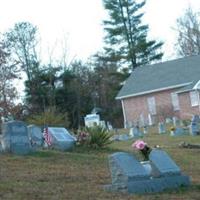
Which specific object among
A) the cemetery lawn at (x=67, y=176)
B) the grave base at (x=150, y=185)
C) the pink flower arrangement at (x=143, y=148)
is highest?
the pink flower arrangement at (x=143, y=148)

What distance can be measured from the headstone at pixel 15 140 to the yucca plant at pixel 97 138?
3.29m

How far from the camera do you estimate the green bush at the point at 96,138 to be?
22328 mm

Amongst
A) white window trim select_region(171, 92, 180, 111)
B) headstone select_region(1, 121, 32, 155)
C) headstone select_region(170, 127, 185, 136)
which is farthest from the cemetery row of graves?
white window trim select_region(171, 92, 180, 111)

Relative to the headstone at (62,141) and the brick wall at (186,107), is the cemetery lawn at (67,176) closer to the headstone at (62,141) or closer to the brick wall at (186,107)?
the headstone at (62,141)

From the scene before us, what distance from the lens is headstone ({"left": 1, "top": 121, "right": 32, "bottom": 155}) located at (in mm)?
19328

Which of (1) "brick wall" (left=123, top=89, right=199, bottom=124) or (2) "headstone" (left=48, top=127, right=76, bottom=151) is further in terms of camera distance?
(1) "brick wall" (left=123, top=89, right=199, bottom=124)

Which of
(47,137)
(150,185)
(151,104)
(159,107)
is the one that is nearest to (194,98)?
(159,107)

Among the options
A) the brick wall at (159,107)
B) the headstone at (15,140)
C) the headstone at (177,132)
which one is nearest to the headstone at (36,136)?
the headstone at (15,140)

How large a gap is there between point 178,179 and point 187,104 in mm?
37734

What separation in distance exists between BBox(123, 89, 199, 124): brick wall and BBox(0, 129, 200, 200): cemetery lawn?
29.2 m

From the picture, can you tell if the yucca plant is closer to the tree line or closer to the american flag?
the american flag

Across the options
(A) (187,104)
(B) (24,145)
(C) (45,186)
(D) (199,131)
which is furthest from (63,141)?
(A) (187,104)

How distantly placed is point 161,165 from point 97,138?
924 centimetres

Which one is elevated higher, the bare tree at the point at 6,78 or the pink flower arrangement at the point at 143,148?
the bare tree at the point at 6,78
